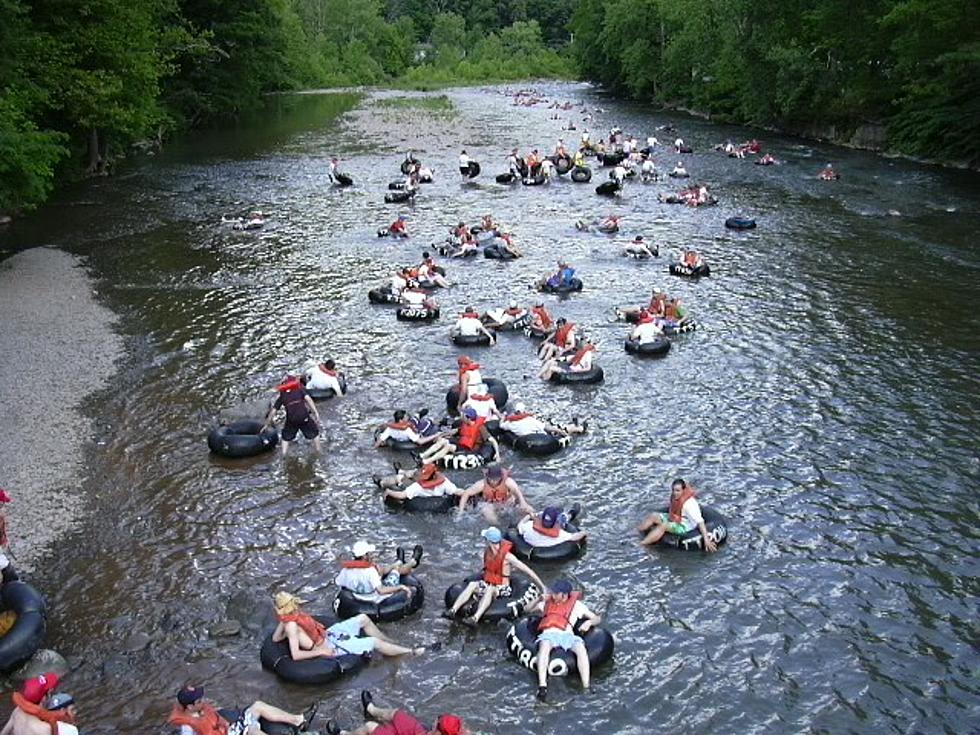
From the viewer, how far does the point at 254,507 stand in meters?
16.9

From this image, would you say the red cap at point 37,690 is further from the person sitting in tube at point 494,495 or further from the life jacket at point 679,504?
the life jacket at point 679,504

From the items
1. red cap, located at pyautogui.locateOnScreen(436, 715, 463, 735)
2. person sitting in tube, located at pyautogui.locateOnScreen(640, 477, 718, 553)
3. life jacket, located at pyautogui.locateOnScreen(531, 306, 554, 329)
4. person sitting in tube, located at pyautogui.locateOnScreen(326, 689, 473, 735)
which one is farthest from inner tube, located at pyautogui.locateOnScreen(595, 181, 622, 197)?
red cap, located at pyautogui.locateOnScreen(436, 715, 463, 735)

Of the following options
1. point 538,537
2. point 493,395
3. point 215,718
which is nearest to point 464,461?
point 493,395

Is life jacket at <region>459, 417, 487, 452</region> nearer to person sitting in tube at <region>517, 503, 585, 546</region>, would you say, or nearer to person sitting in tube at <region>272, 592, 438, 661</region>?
person sitting in tube at <region>517, 503, 585, 546</region>

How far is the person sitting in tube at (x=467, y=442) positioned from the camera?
1820 centimetres

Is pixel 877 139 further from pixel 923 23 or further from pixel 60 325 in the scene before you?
pixel 60 325

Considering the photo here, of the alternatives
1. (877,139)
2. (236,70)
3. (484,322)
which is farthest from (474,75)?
(484,322)

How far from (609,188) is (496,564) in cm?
3358

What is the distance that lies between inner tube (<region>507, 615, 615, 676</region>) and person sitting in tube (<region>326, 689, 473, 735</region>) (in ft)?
4.61

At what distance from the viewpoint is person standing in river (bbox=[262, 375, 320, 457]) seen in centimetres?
1839

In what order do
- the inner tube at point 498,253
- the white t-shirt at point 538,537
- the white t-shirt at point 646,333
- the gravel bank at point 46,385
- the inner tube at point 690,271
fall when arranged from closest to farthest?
the white t-shirt at point 538,537 → the gravel bank at point 46,385 → the white t-shirt at point 646,333 → the inner tube at point 690,271 → the inner tube at point 498,253

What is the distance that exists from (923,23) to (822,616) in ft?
134

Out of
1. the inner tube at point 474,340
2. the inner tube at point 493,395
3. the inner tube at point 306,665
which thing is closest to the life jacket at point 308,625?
the inner tube at point 306,665

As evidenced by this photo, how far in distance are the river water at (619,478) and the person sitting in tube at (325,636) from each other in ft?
1.03
